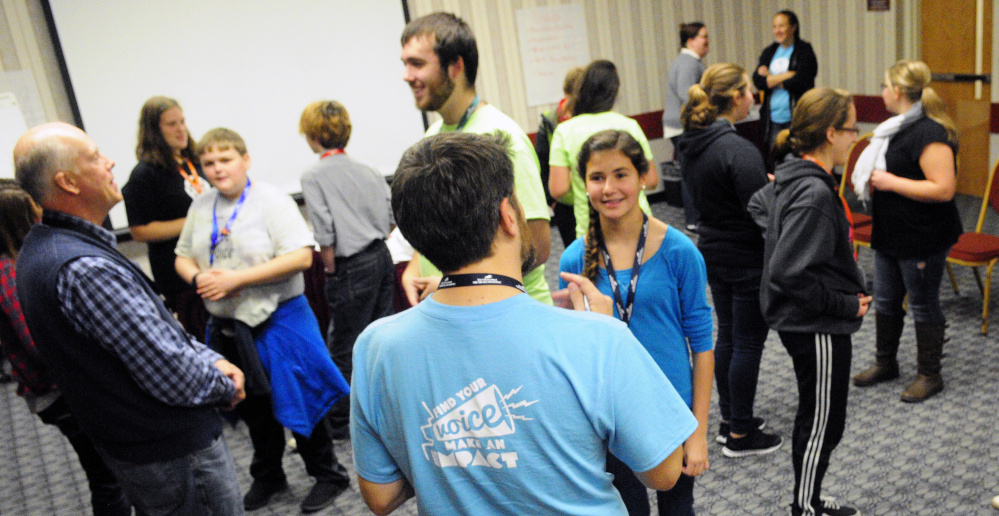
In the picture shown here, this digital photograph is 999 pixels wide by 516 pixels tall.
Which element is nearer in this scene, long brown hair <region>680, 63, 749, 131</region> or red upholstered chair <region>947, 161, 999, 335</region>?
long brown hair <region>680, 63, 749, 131</region>

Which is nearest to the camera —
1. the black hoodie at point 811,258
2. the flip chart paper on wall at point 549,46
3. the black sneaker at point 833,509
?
the black hoodie at point 811,258

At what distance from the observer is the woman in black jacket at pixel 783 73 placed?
5914mm

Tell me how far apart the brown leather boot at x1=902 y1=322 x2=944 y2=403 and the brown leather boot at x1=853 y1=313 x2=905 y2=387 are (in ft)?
0.37

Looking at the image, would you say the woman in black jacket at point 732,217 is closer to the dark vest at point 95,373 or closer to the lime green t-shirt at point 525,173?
the lime green t-shirt at point 525,173

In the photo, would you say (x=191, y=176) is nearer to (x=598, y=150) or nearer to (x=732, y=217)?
(x=598, y=150)

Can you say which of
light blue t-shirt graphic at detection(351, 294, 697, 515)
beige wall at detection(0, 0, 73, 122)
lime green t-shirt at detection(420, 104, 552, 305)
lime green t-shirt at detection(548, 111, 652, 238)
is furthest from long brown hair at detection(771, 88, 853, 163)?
beige wall at detection(0, 0, 73, 122)

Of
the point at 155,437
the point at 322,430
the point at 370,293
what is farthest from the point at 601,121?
the point at 155,437

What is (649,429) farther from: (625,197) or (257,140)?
(257,140)

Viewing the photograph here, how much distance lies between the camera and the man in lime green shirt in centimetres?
191

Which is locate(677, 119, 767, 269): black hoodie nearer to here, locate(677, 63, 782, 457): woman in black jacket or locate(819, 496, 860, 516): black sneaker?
locate(677, 63, 782, 457): woman in black jacket

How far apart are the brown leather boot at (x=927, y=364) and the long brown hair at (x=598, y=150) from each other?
1.88 meters

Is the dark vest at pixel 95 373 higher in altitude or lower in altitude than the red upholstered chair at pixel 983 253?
higher

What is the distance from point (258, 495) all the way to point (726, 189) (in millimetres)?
2114

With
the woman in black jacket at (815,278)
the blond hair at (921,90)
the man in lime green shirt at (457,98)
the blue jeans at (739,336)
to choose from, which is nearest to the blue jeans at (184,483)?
the man in lime green shirt at (457,98)
